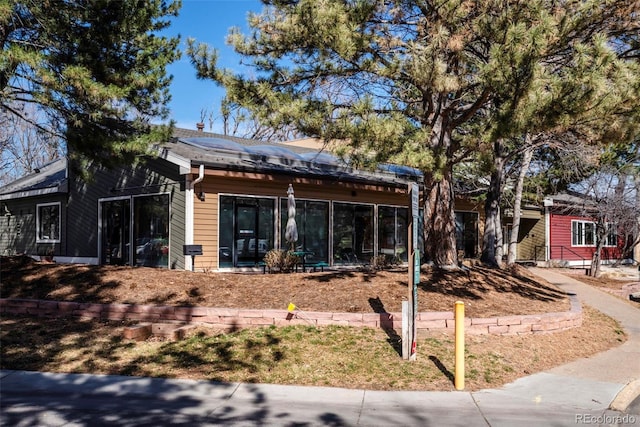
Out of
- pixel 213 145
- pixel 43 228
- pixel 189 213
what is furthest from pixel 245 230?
pixel 43 228

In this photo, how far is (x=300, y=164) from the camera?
1697 cm

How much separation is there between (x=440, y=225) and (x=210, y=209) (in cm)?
625

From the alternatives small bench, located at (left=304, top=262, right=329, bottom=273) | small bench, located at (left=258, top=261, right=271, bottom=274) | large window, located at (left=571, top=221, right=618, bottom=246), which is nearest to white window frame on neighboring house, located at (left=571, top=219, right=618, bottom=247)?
large window, located at (left=571, top=221, right=618, bottom=246)

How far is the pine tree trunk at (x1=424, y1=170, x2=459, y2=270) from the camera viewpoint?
11305 mm

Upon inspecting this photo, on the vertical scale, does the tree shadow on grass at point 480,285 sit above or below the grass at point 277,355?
above

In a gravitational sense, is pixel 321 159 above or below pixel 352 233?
above

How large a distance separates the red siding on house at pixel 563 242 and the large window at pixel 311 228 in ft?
57.5

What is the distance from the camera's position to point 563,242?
3003 cm

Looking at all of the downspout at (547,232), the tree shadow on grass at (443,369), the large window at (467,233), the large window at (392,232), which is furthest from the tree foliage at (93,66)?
the downspout at (547,232)

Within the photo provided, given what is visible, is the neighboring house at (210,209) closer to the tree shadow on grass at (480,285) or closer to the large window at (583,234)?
the tree shadow on grass at (480,285)

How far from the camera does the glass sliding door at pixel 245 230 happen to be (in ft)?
47.3

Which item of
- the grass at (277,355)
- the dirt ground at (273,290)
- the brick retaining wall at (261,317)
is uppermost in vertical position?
the dirt ground at (273,290)

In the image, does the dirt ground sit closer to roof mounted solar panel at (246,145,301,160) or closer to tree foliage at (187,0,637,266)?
tree foliage at (187,0,637,266)

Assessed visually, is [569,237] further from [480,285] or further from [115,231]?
[115,231]
